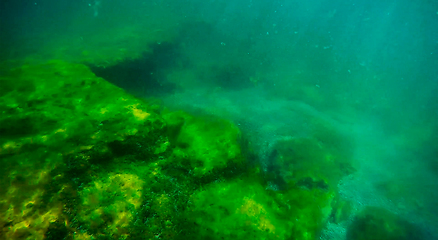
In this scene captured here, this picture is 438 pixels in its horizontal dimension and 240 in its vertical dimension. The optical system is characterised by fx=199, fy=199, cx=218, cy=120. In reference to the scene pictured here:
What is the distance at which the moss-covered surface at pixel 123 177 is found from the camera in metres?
4.51

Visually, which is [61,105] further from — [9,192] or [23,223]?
[23,223]

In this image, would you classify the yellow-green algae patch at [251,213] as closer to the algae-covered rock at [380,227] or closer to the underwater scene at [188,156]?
the underwater scene at [188,156]

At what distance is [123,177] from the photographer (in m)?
5.52

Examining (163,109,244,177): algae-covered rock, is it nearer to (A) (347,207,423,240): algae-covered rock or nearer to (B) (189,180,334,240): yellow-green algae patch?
(B) (189,180,334,240): yellow-green algae patch

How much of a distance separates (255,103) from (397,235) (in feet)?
39.3

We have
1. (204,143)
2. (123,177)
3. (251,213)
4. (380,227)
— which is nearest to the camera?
(123,177)

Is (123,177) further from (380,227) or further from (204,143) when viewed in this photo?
(380,227)

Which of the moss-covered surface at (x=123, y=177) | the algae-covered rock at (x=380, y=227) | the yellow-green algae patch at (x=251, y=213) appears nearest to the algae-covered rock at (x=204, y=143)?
the moss-covered surface at (x=123, y=177)

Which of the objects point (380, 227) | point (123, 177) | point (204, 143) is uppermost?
point (123, 177)

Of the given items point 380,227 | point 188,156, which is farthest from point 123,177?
point 380,227

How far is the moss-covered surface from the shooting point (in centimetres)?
451

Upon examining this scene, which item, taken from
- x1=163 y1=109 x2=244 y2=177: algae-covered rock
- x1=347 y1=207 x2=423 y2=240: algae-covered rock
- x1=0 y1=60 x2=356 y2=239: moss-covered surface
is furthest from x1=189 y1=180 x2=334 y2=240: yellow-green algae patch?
x1=347 y1=207 x2=423 y2=240: algae-covered rock

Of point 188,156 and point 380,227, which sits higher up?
point 188,156

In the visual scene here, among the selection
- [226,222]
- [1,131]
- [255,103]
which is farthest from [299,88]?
[1,131]
